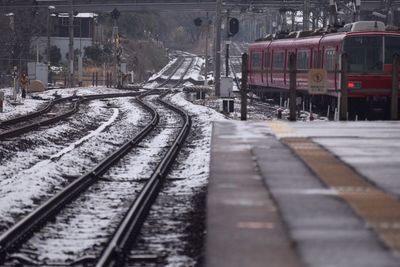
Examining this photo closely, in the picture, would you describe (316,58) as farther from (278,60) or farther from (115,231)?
(115,231)

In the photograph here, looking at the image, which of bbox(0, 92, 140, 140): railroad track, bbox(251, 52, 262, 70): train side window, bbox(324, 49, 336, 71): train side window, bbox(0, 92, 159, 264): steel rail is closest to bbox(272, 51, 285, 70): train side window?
bbox(251, 52, 262, 70): train side window

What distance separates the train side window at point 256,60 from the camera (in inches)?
1565

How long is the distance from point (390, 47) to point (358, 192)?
17449mm

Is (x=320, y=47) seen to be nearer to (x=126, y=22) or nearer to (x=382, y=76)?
(x=382, y=76)

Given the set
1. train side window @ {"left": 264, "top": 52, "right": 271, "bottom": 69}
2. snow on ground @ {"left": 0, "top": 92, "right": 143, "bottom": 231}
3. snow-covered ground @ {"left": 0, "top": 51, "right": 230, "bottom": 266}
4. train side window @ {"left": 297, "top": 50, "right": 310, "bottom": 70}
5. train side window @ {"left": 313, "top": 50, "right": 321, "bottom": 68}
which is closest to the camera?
snow-covered ground @ {"left": 0, "top": 51, "right": 230, "bottom": 266}

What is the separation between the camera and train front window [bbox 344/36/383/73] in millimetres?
25359

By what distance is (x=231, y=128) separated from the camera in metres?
16.4

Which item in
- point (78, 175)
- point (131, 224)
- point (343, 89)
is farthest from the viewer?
point (343, 89)

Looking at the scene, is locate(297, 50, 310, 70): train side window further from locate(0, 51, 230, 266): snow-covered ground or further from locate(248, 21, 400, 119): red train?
locate(0, 51, 230, 266): snow-covered ground

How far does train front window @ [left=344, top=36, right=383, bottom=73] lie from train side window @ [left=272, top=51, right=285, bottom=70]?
845cm

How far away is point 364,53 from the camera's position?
1008 inches

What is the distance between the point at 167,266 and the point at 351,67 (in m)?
18.6

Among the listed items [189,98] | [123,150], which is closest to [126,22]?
[189,98]

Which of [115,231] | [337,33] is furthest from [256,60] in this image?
[115,231]
